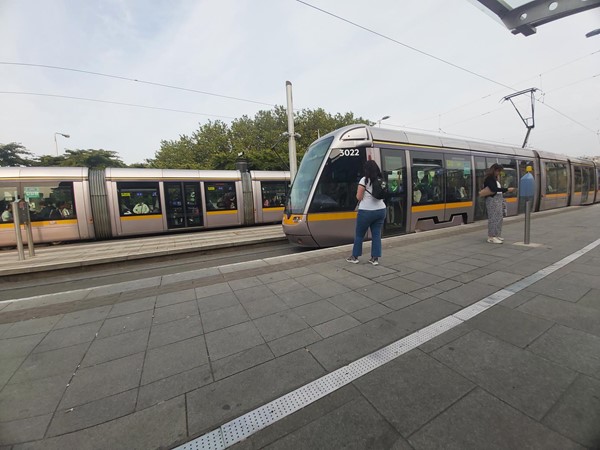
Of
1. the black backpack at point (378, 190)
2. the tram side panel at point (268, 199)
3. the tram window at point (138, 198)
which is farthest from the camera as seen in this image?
the tram side panel at point (268, 199)

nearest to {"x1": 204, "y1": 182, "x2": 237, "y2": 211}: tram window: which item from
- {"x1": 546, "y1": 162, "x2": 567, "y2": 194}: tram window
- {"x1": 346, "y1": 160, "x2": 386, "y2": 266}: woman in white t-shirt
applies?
{"x1": 346, "y1": 160, "x2": 386, "y2": 266}: woman in white t-shirt

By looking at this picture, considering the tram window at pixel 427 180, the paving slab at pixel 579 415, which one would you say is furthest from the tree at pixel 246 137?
the paving slab at pixel 579 415

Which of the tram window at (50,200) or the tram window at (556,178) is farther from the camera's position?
the tram window at (556,178)

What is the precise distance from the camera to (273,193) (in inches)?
507

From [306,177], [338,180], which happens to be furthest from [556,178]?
[306,177]

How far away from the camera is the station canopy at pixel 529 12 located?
2.52 m

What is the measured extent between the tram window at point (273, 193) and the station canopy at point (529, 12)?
1049 cm

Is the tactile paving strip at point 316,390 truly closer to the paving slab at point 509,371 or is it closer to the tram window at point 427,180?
the paving slab at point 509,371

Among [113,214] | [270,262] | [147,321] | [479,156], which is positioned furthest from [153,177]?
[479,156]

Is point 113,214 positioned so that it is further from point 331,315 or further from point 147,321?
point 331,315

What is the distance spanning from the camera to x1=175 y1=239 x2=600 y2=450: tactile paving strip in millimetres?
1550

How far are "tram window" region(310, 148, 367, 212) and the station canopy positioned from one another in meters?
3.63

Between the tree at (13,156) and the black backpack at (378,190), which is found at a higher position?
the tree at (13,156)

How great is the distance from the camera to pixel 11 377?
2.21 m
